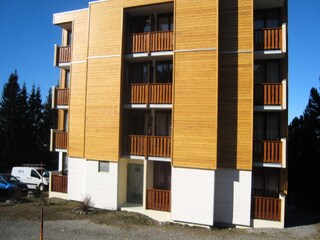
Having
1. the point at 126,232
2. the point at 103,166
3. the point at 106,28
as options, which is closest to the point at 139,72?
the point at 106,28

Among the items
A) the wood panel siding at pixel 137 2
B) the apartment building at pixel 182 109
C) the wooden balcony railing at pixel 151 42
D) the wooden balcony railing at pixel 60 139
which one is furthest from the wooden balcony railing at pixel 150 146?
the wood panel siding at pixel 137 2

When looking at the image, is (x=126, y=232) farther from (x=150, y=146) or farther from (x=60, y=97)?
(x=60, y=97)

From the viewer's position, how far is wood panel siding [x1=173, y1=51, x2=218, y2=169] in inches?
589

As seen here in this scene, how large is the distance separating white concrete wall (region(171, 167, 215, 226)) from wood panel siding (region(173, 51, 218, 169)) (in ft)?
1.59

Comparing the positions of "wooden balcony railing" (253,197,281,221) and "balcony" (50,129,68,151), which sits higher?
"balcony" (50,129,68,151)

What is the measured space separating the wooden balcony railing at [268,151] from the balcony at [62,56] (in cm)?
1418

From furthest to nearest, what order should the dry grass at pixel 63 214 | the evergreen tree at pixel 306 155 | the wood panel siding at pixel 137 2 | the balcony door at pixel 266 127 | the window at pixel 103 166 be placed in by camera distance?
the evergreen tree at pixel 306 155 → the window at pixel 103 166 → the wood panel siding at pixel 137 2 → the balcony door at pixel 266 127 → the dry grass at pixel 63 214

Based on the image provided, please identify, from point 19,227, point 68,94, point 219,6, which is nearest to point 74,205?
point 19,227

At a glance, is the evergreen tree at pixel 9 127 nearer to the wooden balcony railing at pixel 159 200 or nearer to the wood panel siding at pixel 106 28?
the wood panel siding at pixel 106 28

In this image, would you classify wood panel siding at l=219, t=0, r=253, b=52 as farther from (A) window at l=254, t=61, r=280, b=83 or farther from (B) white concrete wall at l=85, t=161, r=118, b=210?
(B) white concrete wall at l=85, t=161, r=118, b=210

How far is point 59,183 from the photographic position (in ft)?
66.9

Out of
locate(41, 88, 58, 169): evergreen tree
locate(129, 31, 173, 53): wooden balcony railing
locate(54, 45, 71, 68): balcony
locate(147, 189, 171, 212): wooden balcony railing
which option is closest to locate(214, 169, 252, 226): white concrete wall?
locate(147, 189, 171, 212): wooden balcony railing

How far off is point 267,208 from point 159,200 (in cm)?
579

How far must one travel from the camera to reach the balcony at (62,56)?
68.1ft
